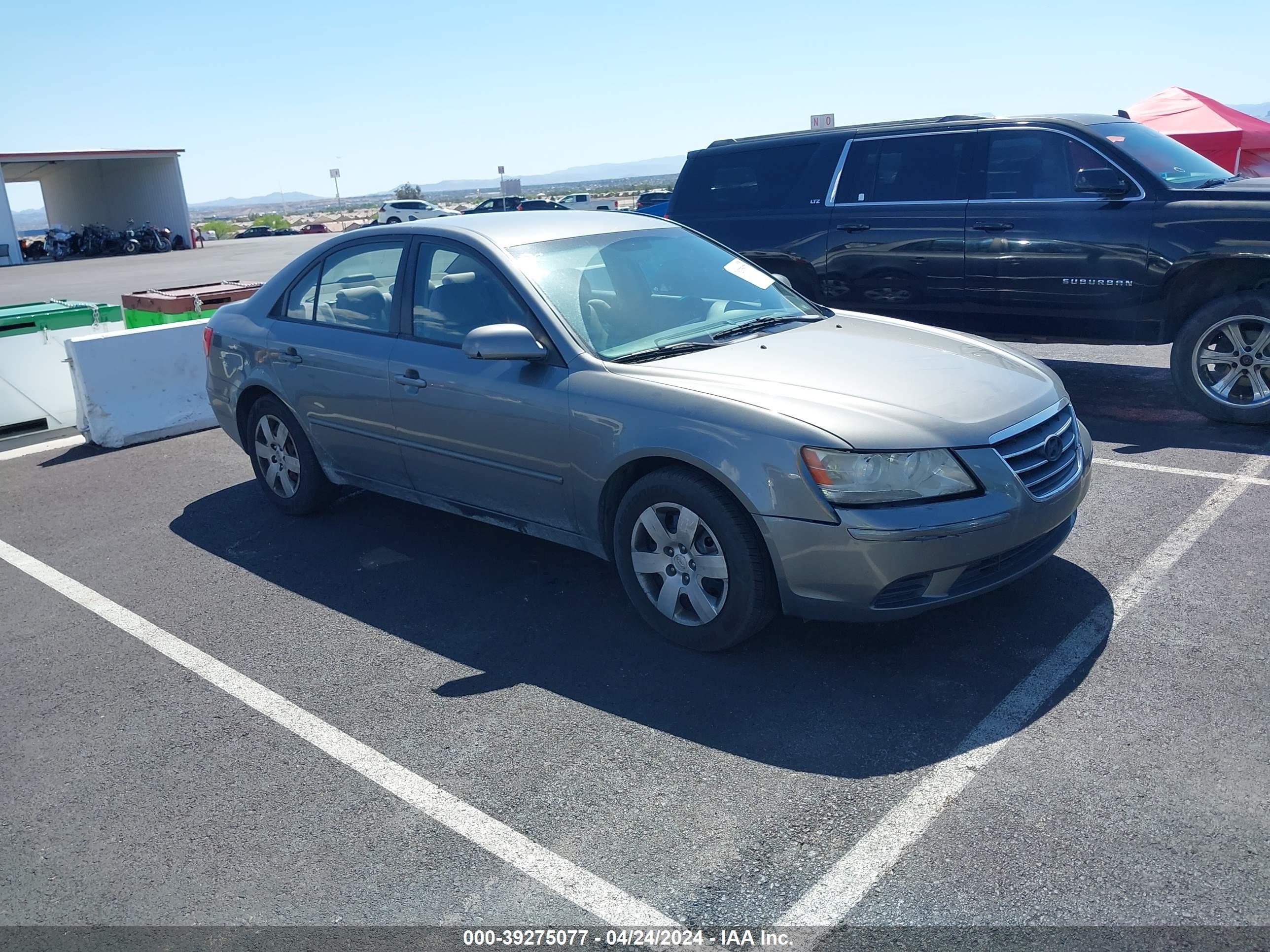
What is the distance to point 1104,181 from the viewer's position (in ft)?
23.2

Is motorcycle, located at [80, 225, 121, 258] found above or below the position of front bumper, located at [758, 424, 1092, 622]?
above

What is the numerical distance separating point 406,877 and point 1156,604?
3.12 metres

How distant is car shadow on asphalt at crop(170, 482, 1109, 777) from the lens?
3570mm

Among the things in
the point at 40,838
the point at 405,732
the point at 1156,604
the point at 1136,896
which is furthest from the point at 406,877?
the point at 1156,604

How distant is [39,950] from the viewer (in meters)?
2.77

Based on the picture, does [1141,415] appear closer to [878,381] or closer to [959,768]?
[878,381]

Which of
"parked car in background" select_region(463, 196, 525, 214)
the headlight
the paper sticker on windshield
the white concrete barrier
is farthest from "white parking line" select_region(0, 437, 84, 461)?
"parked car in background" select_region(463, 196, 525, 214)

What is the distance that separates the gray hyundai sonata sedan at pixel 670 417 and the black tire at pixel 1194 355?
9.08 ft

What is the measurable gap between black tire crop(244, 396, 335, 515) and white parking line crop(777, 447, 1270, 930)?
378 cm

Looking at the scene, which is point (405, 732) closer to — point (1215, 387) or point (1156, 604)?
point (1156, 604)

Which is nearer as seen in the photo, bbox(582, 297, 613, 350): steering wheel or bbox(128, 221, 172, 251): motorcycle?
bbox(582, 297, 613, 350): steering wheel

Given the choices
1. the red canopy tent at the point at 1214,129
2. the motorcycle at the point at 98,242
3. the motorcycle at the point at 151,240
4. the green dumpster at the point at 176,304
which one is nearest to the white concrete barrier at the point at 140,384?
the green dumpster at the point at 176,304

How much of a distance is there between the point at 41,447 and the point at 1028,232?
7.49 metres

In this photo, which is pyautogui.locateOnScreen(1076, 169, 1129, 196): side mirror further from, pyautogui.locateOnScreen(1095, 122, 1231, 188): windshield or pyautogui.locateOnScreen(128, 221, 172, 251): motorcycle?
pyautogui.locateOnScreen(128, 221, 172, 251): motorcycle
